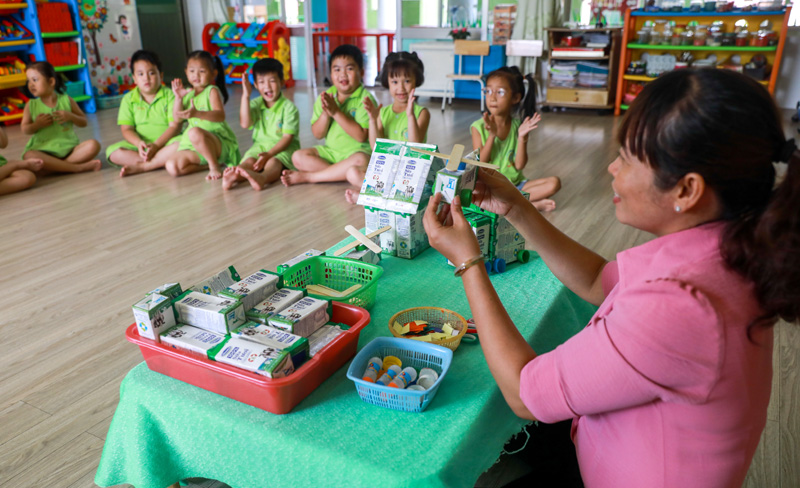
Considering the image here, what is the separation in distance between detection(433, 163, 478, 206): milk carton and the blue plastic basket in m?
0.28

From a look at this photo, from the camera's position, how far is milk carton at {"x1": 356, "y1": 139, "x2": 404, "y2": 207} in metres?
1.52

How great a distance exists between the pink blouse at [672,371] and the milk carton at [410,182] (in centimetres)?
73

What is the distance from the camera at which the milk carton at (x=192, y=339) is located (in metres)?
0.97

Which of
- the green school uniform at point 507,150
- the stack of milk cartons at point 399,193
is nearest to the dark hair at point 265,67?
the green school uniform at point 507,150

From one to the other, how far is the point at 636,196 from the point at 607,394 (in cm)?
26

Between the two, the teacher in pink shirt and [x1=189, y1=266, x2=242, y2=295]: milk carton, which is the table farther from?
the teacher in pink shirt

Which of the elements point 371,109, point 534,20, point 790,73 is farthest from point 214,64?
point 790,73

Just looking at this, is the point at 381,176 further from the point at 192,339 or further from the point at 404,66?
the point at 404,66

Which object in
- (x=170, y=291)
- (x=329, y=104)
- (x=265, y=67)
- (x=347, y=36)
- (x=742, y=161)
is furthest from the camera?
(x=347, y=36)

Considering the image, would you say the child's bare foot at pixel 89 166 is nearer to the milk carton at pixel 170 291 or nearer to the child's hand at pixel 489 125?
the child's hand at pixel 489 125

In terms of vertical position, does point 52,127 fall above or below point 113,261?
above

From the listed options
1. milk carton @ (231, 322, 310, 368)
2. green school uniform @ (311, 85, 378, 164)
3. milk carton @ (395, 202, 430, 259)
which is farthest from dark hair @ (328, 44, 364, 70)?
milk carton @ (231, 322, 310, 368)

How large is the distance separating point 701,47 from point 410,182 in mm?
5076

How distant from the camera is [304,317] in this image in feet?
3.41
